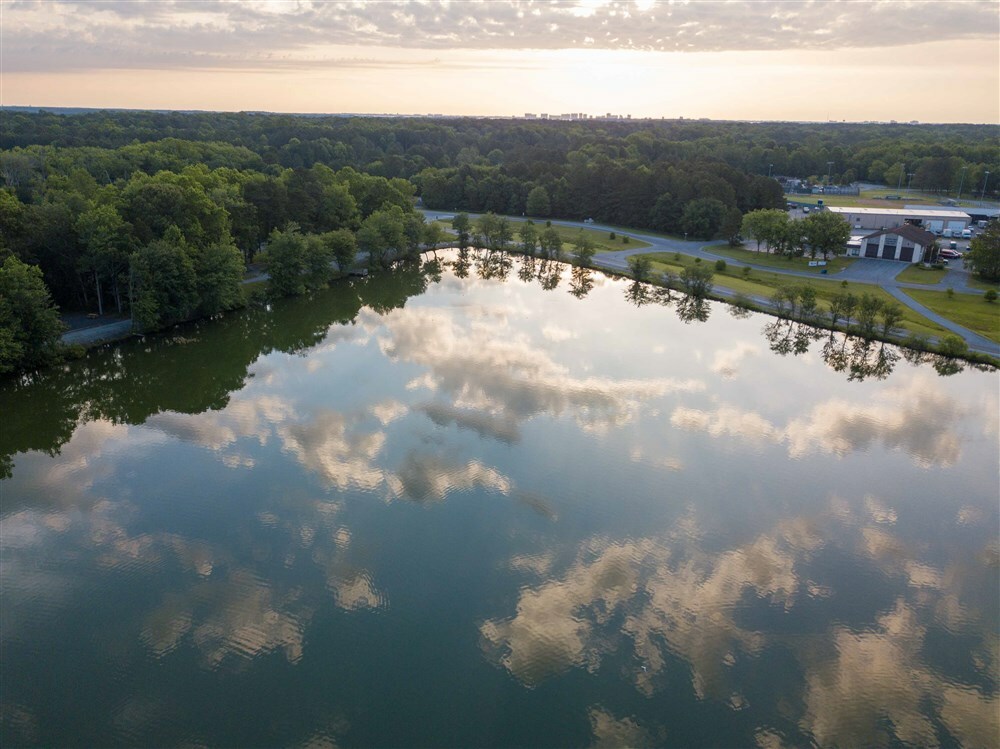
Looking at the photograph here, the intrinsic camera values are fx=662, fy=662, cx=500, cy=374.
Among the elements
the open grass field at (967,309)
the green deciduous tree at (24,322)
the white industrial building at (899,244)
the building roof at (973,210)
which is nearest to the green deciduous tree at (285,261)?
the green deciduous tree at (24,322)

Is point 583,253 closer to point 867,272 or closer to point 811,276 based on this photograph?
point 811,276

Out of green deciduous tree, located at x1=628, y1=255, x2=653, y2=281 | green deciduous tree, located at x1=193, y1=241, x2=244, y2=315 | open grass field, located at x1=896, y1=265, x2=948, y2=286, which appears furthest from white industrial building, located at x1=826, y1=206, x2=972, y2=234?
green deciduous tree, located at x1=193, y1=241, x2=244, y2=315

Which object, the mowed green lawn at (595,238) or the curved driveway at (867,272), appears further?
the mowed green lawn at (595,238)

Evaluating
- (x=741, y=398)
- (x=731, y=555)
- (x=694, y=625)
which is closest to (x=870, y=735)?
(x=694, y=625)

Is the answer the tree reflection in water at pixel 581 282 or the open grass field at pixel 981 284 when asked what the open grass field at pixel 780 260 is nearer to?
the open grass field at pixel 981 284

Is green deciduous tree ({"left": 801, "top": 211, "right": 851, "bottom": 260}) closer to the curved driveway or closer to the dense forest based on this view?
the curved driveway

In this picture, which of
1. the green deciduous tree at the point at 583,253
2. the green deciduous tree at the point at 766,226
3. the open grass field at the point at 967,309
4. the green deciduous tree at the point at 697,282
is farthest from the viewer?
the green deciduous tree at the point at 766,226

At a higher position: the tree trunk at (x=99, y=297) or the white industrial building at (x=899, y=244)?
the white industrial building at (x=899, y=244)
